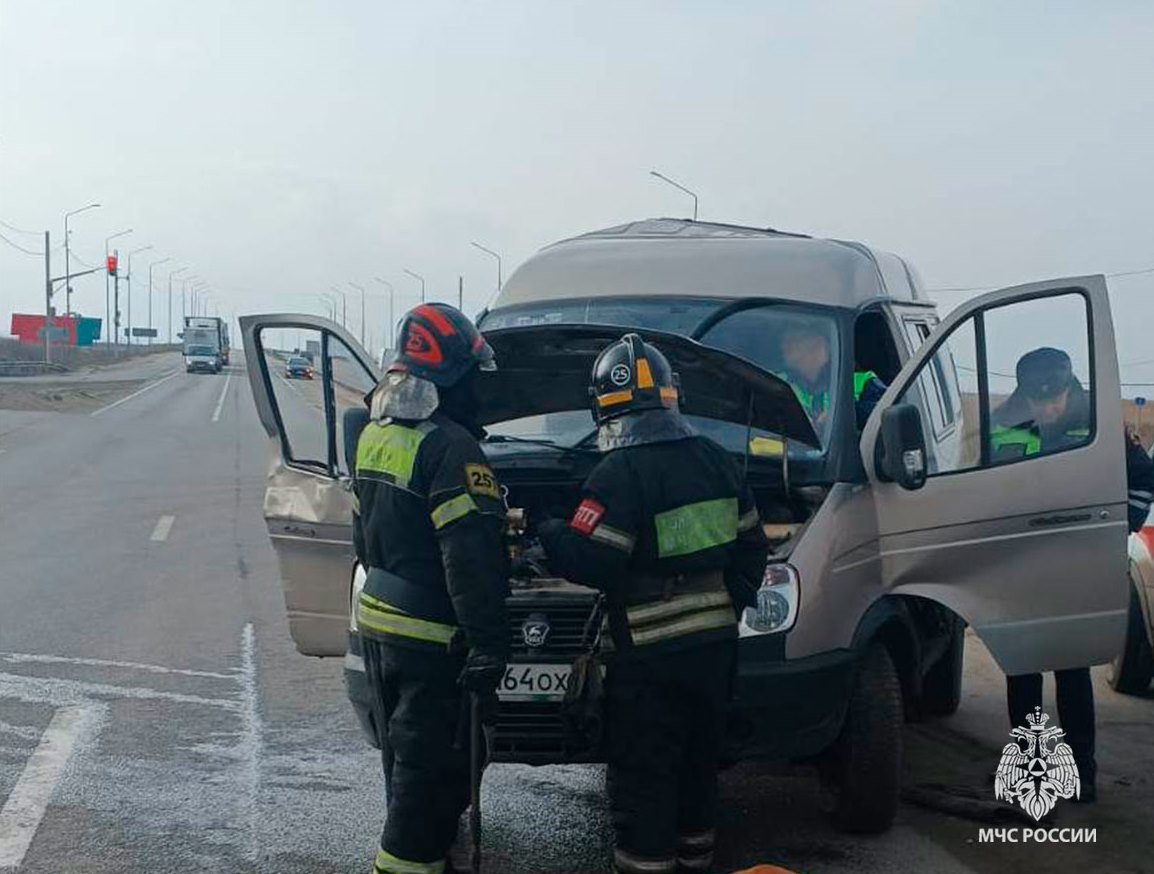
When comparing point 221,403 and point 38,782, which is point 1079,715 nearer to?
point 38,782

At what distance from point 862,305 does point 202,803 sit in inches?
144

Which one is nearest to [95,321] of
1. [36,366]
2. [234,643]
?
[36,366]

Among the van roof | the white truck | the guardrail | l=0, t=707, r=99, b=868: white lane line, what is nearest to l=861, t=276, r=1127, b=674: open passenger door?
the van roof

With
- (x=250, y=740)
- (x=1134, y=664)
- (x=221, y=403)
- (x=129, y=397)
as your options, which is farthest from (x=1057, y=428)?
(x=129, y=397)

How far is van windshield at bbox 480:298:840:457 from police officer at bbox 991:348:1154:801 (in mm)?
741

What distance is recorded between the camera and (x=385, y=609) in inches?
171

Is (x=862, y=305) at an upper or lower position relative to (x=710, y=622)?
upper

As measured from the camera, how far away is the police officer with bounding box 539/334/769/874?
171 inches

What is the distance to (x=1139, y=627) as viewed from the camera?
25.9ft

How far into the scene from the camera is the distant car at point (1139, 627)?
7602mm

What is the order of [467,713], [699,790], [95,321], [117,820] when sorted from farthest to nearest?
[95,321], [117,820], [699,790], [467,713]

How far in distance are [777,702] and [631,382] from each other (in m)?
1.30

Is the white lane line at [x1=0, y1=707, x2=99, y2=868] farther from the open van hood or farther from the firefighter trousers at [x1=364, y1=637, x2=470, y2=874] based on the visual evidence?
the open van hood

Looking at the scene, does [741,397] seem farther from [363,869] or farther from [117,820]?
[117,820]
